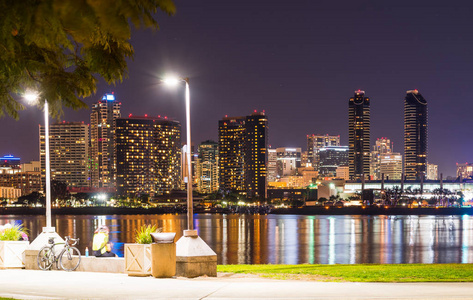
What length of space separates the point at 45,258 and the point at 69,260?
2.73ft

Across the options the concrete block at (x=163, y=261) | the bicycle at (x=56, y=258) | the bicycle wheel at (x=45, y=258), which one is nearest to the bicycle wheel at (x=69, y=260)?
the bicycle at (x=56, y=258)

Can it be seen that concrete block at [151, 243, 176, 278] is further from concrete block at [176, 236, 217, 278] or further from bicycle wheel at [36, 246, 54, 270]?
bicycle wheel at [36, 246, 54, 270]

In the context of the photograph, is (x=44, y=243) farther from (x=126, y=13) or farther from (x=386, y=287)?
Answer: (x=126, y=13)

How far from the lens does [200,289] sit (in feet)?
49.0

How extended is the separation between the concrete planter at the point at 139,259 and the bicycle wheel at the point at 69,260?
3.14m

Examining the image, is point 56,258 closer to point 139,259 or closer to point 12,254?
point 12,254

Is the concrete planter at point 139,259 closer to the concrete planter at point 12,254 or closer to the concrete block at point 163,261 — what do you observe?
the concrete block at point 163,261

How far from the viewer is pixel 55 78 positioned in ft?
39.4

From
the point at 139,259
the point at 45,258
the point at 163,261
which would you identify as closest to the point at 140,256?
the point at 139,259

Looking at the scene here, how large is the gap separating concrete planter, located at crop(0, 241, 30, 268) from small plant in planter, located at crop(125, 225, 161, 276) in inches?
209

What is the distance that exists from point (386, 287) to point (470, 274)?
8106 millimetres

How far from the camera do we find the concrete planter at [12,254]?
21031 mm

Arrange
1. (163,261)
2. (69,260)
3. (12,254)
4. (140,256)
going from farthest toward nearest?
(12,254) → (69,260) → (140,256) → (163,261)

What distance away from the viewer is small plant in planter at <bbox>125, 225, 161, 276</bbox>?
17547 mm
